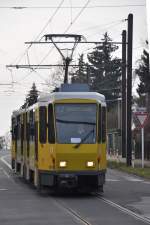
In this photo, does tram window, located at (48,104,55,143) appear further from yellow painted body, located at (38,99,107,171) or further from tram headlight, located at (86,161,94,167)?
tram headlight, located at (86,161,94,167)

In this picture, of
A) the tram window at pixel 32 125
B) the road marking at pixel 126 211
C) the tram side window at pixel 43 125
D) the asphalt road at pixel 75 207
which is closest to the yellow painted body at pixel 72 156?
the tram side window at pixel 43 125

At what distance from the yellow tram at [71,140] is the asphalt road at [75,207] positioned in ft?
2.03

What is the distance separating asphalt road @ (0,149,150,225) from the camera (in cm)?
1620

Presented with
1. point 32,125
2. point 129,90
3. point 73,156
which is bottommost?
point 73,156

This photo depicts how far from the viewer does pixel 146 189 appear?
2650cm

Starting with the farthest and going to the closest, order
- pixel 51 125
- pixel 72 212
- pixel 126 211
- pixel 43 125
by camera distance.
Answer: pixel 43 125
pixel 51 125
pixel 126 211
pixel 72 212

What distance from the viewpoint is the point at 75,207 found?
19.5 m

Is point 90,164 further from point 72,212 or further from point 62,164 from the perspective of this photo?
point 72,212

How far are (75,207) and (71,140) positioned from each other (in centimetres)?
359

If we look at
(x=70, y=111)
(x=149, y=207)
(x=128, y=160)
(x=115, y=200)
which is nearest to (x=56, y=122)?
(x=70, y=111)

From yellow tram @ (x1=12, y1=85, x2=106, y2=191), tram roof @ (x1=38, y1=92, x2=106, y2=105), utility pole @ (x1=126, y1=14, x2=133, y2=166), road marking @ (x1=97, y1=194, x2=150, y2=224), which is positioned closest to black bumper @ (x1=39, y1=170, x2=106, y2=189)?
yellow tram @ (x1=12, y1=85, x2=106, y2=191)

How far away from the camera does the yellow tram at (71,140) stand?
22578 millimetres

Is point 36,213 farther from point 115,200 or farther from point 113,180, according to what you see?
point 113,180

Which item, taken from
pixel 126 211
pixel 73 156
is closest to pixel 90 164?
pixel 73 156
